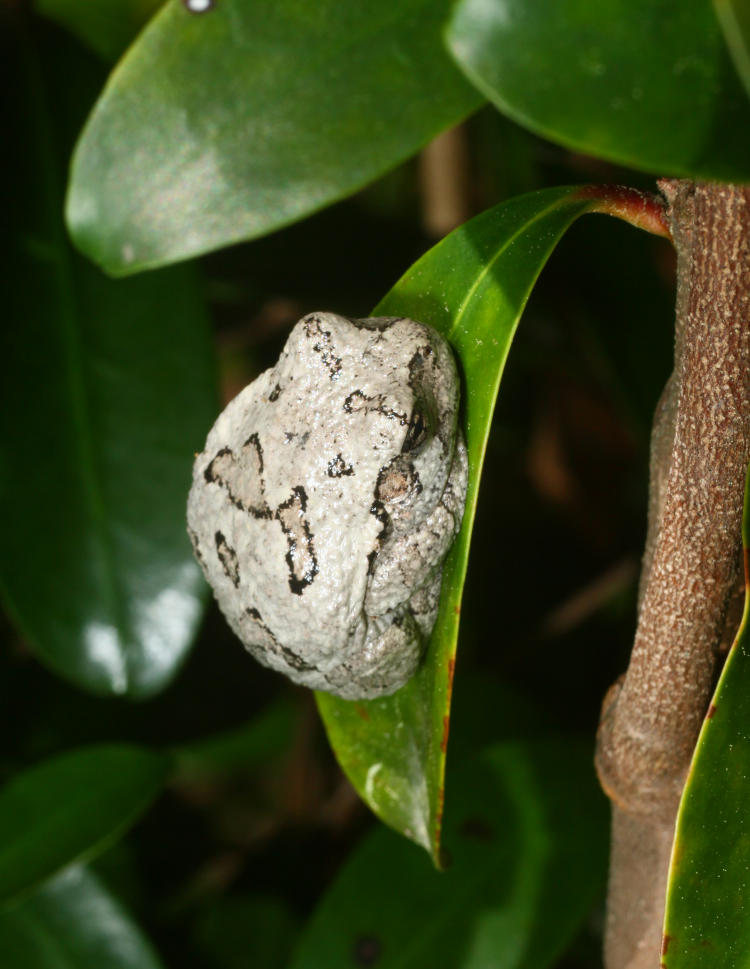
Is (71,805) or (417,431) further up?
(417,431)

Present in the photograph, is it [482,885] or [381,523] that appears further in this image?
[482,885]

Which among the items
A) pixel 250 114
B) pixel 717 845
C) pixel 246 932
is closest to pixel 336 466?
pixel 250 114

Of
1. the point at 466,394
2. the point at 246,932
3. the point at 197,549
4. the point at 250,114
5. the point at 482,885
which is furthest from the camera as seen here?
the point at 246,932

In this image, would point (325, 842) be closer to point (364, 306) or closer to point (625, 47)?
point (364, 306)

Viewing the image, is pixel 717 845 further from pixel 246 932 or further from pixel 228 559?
pixel 246 932

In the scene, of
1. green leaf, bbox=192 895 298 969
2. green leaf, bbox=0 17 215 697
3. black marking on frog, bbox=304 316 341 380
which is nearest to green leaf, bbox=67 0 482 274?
black marking on frog, bbox=304 316 341 380

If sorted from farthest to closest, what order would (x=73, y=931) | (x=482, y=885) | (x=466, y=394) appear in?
(x=73, y=931) < (x=482, y=885) < (x=466, y=394)

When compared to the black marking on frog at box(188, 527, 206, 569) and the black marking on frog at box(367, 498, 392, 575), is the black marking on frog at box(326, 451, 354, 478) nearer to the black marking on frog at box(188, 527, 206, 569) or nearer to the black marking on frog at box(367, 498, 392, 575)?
the black marking on frog at box(367, 498, 392, 575)

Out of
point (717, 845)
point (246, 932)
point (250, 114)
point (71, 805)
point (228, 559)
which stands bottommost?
point (246, 932)

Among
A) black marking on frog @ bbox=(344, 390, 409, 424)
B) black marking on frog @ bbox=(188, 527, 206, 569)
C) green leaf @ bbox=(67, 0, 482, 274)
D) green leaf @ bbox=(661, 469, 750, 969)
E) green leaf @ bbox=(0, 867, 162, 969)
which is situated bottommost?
green leaf @ bbox=(0, 867, 162, 969)
